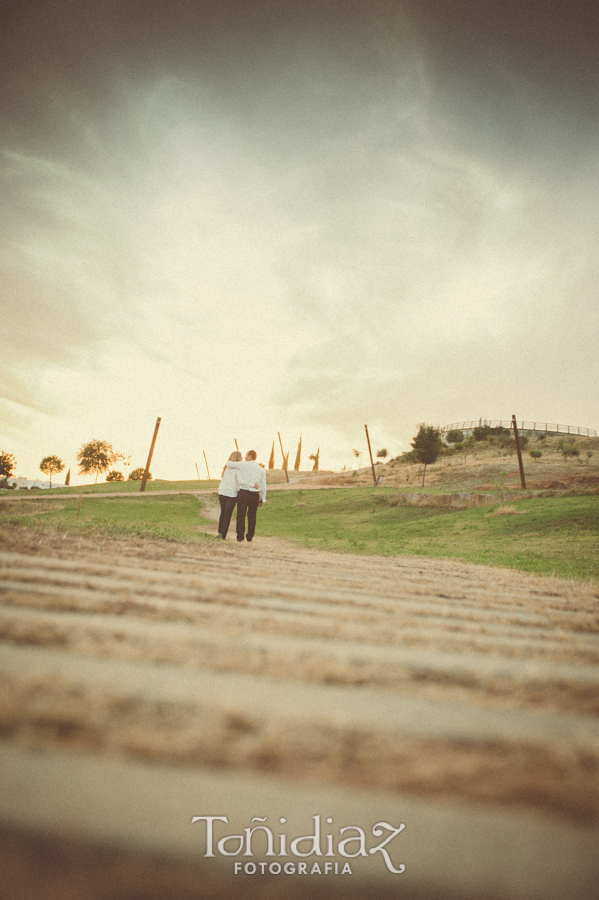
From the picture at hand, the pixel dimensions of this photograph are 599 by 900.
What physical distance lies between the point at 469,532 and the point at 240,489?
28.9 feet

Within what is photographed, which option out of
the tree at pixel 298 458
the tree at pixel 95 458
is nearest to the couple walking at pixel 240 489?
the tree at pixel 95 458

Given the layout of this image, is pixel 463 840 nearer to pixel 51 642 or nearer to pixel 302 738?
pixel 302 738

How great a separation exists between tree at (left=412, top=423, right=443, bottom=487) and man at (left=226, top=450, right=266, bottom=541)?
3015 cm

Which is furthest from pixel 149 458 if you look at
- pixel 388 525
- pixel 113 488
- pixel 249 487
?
pixel 249 487

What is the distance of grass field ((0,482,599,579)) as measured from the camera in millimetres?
6074

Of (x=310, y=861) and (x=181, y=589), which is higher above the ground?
(x=181, y=589)

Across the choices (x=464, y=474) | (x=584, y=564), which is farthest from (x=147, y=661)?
(x=464, y=474)

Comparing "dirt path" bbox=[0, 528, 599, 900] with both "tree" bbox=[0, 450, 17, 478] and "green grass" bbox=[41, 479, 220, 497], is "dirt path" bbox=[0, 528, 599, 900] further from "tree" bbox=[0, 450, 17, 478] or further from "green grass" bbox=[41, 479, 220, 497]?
"tree" bbox=[0, 450, 17, 478]

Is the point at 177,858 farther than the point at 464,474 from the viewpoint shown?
No

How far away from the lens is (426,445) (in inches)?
1378

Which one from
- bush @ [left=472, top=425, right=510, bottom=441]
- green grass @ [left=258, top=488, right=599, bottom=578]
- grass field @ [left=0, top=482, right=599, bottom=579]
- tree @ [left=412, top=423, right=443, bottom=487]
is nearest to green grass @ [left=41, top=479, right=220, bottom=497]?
grass field @ [left=0, top=482, right=599, bottom=579]

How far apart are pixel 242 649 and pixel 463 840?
567 millimetres

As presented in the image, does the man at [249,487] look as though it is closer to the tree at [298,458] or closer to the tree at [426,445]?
the tree at [426,445]

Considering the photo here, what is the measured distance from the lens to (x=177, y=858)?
452 millimetres
